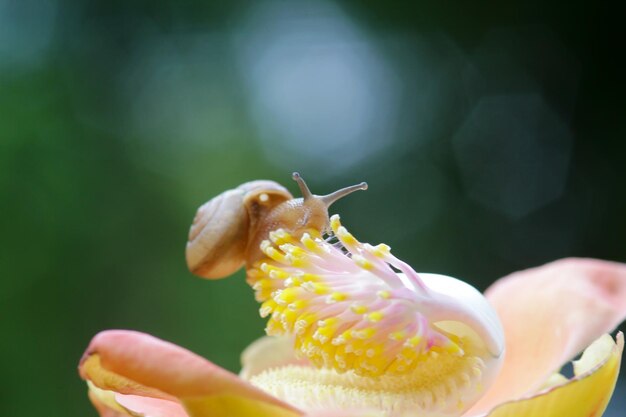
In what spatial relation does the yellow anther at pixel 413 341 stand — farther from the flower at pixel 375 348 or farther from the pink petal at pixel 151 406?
the pink petal at pixel 151 406

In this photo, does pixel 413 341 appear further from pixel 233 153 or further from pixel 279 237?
Answer: pixel 233 153

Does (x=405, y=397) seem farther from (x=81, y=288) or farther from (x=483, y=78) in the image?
(x=483, y=78)

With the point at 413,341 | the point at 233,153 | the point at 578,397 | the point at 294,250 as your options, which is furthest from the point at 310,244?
the point at 233,153

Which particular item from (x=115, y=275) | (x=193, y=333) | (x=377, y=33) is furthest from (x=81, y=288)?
(x=377, y=33)

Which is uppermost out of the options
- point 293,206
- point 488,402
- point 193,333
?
point 293,206

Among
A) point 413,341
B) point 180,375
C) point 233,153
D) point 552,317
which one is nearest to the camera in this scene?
point 180,375

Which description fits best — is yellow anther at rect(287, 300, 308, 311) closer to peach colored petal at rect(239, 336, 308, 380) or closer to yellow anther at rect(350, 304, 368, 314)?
yellow anther at rect(350, 304, 368, 314)
